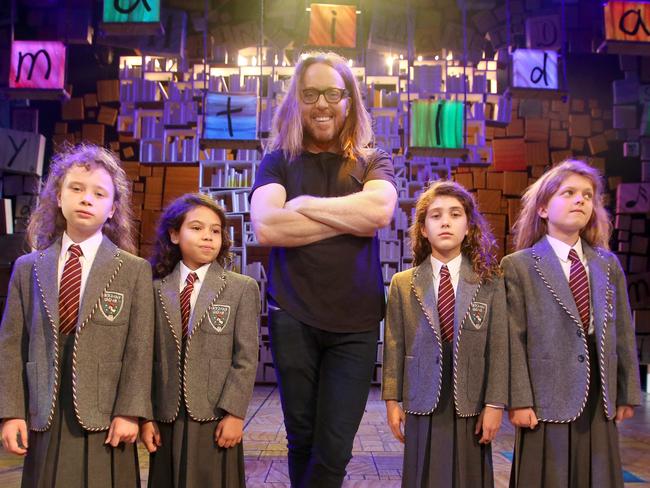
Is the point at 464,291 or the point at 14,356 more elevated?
the point at 464,291

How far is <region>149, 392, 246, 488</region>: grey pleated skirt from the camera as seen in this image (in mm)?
1843

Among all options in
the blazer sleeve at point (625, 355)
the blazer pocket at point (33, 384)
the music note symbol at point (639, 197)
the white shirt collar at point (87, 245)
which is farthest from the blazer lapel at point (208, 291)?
the music note symbol at point (639, 197)

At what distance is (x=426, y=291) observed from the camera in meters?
1.96

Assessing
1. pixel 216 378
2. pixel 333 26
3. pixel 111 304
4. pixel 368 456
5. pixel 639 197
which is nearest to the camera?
pixel 111 304

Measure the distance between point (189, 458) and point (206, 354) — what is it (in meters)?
0.31

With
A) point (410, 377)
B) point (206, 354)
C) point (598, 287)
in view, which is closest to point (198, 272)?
point (206, 354)

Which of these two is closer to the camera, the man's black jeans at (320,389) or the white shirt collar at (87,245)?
the man's black jeans at (320,389)

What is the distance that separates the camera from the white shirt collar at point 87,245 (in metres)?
1.83

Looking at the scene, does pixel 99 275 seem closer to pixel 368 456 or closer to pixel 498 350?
pixel 498 350

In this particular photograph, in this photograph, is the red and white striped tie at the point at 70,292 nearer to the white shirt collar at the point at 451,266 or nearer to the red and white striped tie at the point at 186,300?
the red and white striped tie at the point at 186,300

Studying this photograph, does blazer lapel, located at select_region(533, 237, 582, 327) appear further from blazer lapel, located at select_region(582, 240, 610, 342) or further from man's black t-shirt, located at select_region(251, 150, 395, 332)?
man's black t-shirt, located at select_region(251, 150, 395, 332)

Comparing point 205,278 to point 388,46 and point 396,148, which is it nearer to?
point 396,148

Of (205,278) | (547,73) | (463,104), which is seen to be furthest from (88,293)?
(547,73)

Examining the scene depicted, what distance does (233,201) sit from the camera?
6.06 m
